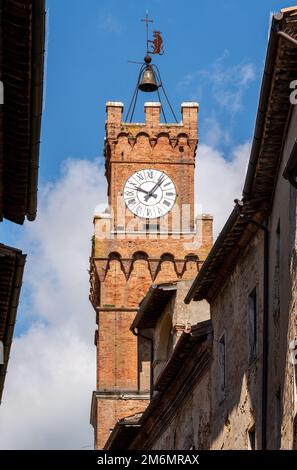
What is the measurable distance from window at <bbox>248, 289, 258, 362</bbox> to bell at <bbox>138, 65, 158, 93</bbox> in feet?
120

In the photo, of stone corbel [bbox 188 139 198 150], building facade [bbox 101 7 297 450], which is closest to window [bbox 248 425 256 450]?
building facade [bbox 101 7 297 450]

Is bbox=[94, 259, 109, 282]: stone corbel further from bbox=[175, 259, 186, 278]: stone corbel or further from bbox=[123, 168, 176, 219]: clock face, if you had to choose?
bbox=[175, 259, 186, 278]: stone corbel

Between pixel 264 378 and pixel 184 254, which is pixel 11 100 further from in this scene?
pixel 184 254

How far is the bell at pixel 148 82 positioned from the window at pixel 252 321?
3669cm

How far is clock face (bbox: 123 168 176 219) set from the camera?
64062 millimetres

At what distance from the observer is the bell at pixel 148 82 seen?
62.9 m

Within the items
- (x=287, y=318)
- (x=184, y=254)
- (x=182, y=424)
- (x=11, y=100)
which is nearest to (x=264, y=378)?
(x=287, y=318)

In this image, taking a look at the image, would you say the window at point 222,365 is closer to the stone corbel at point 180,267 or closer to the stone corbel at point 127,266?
the stone corbel at point 127,266

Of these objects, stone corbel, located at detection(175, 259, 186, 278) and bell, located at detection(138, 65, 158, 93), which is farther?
stone corbel, located at detection(175, 259, 186, 278)

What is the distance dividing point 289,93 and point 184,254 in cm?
4298

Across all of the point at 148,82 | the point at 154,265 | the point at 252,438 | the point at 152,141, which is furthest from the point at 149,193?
the point at 252,438

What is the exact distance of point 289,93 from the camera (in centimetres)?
2072

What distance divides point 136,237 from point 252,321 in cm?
3743

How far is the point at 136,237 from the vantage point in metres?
63.9
